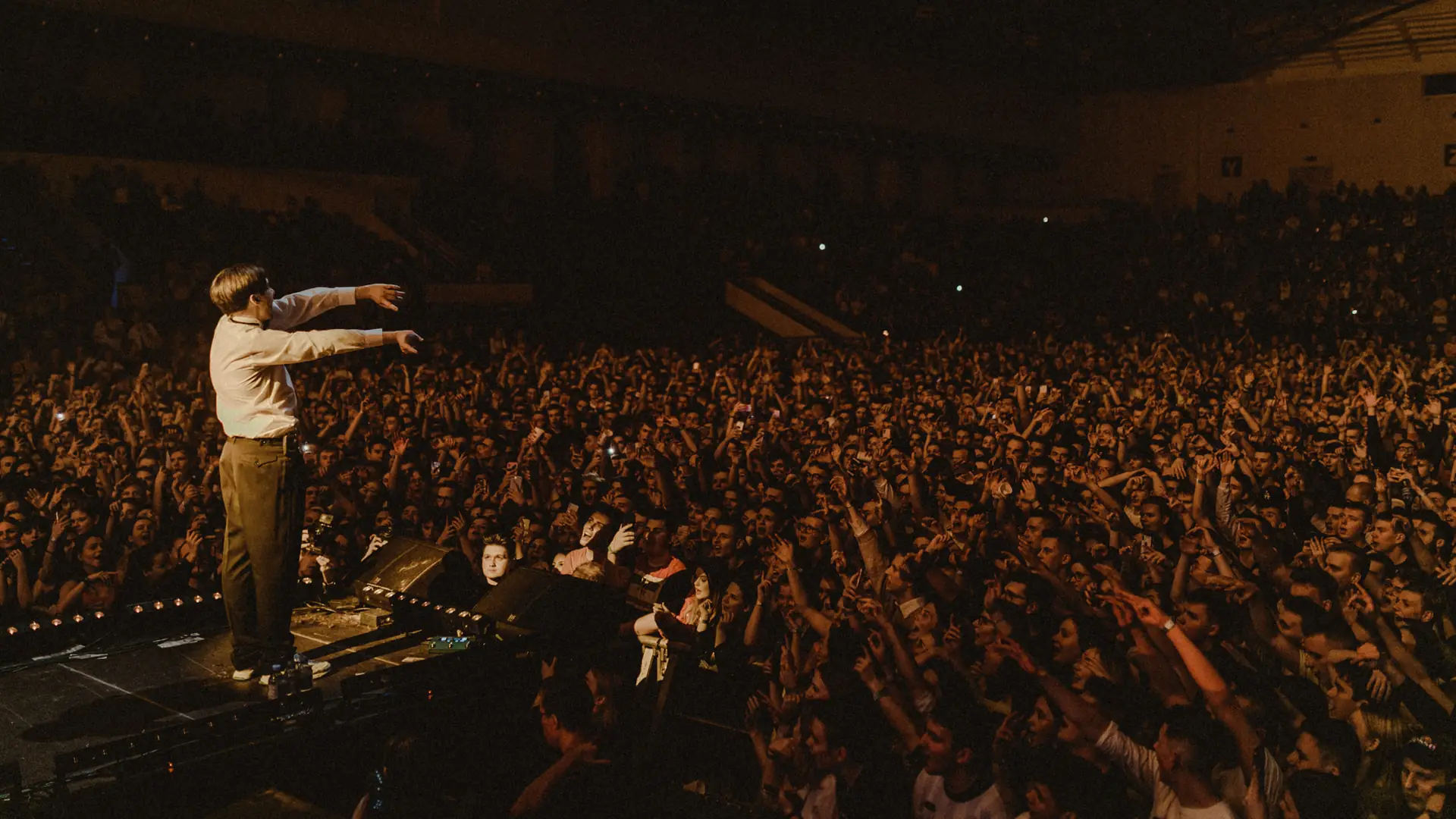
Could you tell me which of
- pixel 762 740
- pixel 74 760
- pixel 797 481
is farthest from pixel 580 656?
pixel 797 481

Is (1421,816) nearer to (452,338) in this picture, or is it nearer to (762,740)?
(762,740)

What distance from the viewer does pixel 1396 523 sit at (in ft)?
20.0

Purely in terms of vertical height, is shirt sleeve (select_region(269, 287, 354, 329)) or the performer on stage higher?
shirt sleeve (select_region(269, 287, 354, 329))

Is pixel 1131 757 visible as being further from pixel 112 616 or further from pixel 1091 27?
pixel 1091 27

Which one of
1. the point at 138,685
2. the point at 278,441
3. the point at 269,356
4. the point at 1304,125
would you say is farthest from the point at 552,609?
Result: the point at 1304,125

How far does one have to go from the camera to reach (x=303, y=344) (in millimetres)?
4199

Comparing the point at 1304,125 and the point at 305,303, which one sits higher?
the point at 1304,125

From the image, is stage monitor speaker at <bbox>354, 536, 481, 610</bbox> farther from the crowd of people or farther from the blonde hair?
the blonde hair

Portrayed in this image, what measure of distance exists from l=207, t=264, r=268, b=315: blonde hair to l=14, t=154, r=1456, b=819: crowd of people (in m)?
1.78

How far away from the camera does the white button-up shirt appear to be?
421 cm

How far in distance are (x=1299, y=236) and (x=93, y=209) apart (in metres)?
19.5

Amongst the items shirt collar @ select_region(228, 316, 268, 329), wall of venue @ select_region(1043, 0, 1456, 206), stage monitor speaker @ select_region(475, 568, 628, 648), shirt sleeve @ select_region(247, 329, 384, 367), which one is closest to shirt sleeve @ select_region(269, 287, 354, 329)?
shirt collar @ select_region(228, 316, 268, 329)

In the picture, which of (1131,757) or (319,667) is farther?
(319,667)

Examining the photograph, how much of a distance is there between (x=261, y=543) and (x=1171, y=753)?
3242 mm
